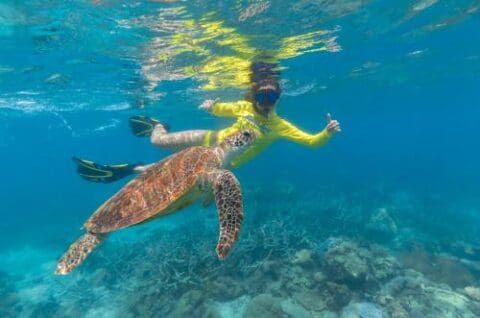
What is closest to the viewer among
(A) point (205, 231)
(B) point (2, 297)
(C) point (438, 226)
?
(B) point (2, 297)

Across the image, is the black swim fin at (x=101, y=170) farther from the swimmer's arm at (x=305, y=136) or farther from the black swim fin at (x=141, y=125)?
the swimmer's arm at (x=305, y=136)

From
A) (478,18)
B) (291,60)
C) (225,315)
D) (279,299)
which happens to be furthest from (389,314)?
(478,18)

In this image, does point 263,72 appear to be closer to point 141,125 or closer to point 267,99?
point 141,125

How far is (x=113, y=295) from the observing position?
1327 centimetres

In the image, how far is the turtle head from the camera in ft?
21.6

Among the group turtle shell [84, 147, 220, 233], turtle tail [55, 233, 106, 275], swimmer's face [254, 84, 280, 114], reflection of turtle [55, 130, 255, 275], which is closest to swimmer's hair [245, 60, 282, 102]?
swimmer's face [254, 84, 280, 114]

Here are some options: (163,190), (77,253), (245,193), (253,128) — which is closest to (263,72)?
(245,193)

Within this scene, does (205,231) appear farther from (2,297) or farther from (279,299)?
(2,297)

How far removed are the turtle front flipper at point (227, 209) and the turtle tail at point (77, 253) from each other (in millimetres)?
2608

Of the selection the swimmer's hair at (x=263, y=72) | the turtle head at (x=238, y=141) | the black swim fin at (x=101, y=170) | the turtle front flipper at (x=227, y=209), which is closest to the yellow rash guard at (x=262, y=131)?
the turtle head at (x=238, y=141)

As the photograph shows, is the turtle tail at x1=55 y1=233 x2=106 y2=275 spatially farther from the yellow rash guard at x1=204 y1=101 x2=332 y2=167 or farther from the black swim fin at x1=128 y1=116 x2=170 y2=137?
the black swim fin at x1=128 y1=116 x2=170 y2=137

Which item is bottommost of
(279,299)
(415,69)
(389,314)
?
(389,314)

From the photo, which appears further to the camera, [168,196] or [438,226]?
[438,226]

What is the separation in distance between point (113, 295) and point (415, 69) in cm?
2467
